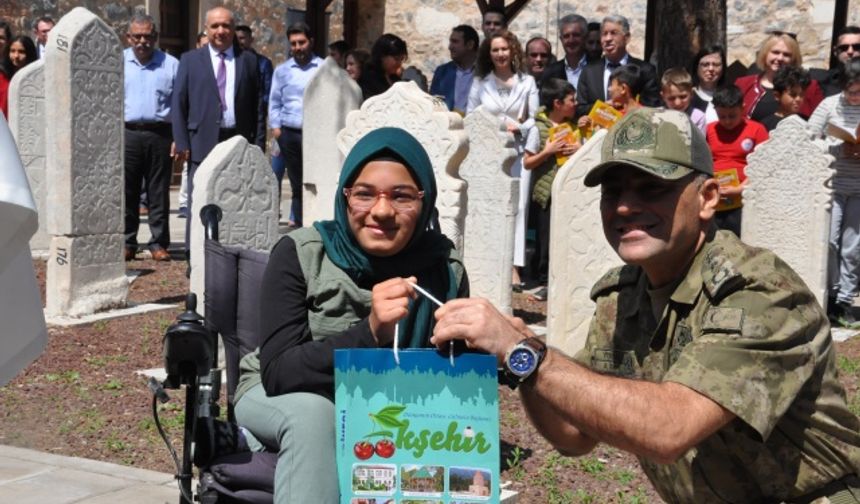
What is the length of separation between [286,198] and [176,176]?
1.60m

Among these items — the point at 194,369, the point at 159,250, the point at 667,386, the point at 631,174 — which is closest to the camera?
the point at 667,386

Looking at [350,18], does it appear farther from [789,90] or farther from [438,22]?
[789,90]

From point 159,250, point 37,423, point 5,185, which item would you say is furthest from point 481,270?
point 5,185

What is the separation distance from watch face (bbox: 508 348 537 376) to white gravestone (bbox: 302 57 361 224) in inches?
278

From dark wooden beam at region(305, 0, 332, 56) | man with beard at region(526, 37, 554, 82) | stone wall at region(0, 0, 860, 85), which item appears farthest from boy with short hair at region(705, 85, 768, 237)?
dark wooden beam at region(305, 0, 332, 56)

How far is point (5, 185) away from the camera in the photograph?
1835 millimetres

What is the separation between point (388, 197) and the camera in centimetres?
362

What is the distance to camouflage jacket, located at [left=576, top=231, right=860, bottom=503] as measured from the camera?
2.58 metres

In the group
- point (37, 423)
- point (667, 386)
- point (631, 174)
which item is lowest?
point (37, 423)

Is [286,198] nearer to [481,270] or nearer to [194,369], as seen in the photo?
[481,270]

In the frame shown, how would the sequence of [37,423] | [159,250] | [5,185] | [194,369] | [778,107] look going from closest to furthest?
1. [5,185]
2. [194,369]
3. [37,423]
4. [778,107]
5. [159,250]

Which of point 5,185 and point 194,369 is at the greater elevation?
point 5,185

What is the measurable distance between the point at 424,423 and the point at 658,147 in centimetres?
76

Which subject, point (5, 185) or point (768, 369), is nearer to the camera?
point (5, 185)
